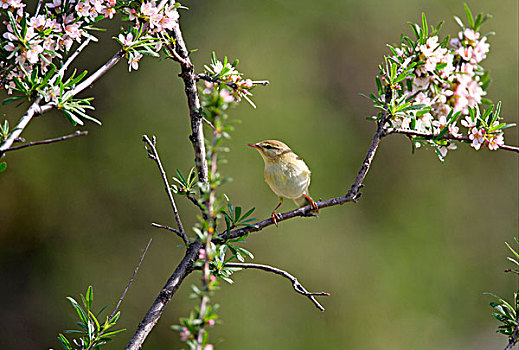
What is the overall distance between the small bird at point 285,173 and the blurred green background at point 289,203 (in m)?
1.16

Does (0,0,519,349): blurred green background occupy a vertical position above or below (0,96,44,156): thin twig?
above

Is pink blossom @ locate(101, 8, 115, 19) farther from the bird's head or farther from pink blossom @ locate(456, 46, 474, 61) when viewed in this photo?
the bird's head

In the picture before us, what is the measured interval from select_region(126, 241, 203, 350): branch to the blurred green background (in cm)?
212

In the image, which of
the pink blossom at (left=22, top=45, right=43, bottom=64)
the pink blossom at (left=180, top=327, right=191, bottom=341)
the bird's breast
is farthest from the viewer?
the bird's breast

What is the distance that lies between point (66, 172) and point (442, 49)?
10.1ft

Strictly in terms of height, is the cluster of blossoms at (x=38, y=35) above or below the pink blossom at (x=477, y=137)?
below

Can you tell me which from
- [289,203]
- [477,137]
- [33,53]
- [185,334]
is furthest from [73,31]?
[289,203]

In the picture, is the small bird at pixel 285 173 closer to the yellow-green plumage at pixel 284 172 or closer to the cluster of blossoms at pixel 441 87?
the yellow-green plumage at pixel 284 172

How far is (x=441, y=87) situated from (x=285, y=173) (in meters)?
1.03

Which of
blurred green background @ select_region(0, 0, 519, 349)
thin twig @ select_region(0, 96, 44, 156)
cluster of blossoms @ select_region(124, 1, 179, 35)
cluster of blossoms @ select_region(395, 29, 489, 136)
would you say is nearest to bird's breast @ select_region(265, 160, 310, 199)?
cluster of blossoms @ select_region(395, 29, 489, 136)

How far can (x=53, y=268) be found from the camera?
3803mm

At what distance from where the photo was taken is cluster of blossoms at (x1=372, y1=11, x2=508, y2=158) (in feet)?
4.66

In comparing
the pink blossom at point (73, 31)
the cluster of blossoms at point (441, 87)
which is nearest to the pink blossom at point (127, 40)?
the pink blossom at point (73, 31)

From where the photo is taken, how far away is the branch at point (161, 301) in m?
1.40
